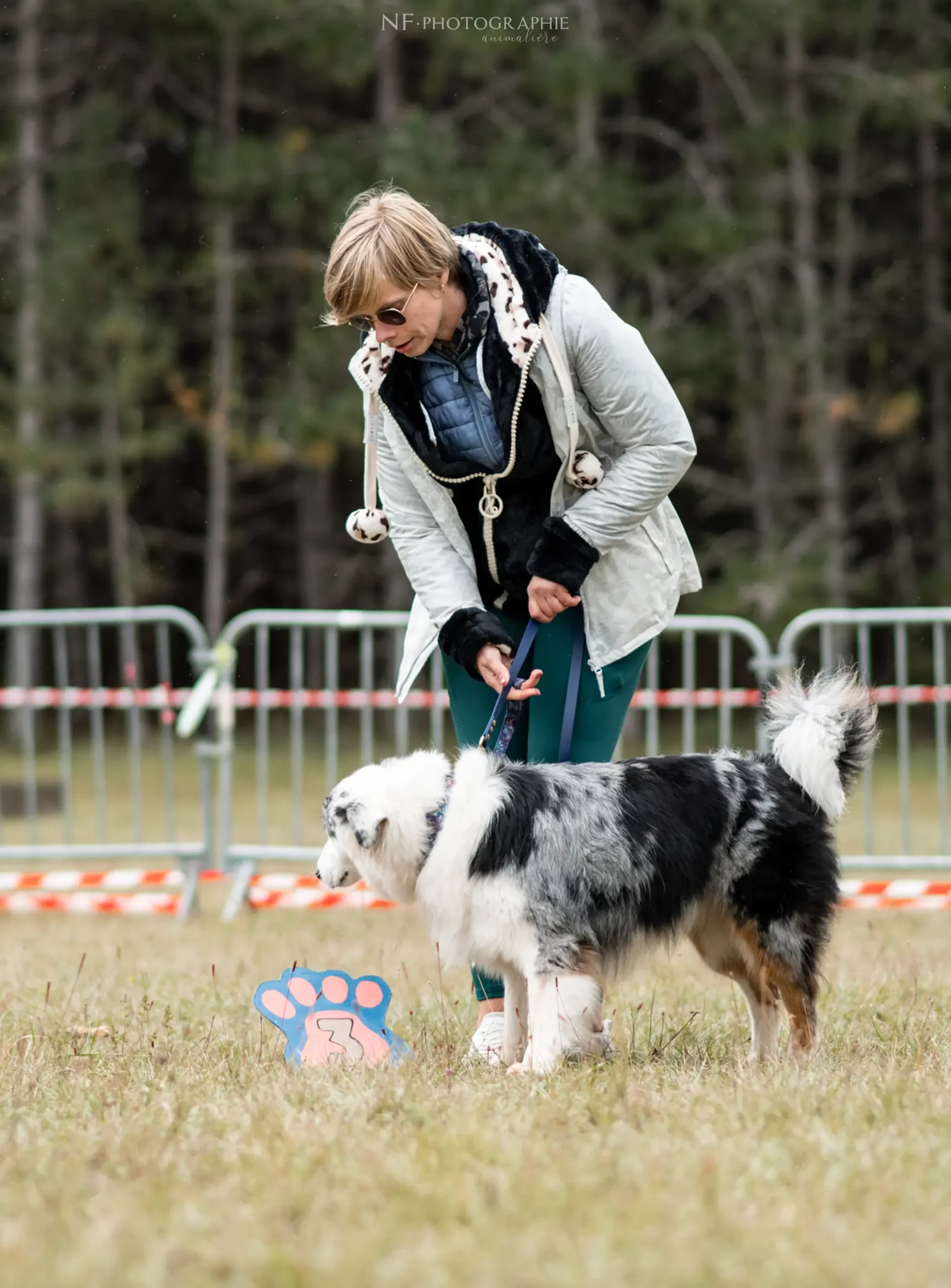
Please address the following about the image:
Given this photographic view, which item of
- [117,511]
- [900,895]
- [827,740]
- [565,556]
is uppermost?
[117,511]

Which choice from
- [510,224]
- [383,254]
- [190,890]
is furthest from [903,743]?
[510,224]

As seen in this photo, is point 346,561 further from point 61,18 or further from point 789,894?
point 789,894

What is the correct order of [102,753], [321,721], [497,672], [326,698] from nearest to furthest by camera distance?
[497,672] < [326,698] < [102,753] < [321,721]

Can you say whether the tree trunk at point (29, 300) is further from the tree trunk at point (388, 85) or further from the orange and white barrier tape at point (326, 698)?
the orange and white barrier tape at point (326, 698)

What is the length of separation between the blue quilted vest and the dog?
78cm

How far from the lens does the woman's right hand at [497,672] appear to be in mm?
4168

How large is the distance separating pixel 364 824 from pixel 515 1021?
26.9 inches

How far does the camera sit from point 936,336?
60.5 ft

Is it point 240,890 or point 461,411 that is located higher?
point 461,411

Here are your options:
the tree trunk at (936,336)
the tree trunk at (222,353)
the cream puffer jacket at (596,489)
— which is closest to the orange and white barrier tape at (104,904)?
the cream puffer jacket at (596,489)

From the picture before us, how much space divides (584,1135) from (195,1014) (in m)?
2.06

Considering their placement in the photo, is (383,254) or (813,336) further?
(813,336)

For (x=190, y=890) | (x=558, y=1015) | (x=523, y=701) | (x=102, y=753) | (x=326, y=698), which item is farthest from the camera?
(x=102, y=753)

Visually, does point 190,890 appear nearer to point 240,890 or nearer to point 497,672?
point 240,890
